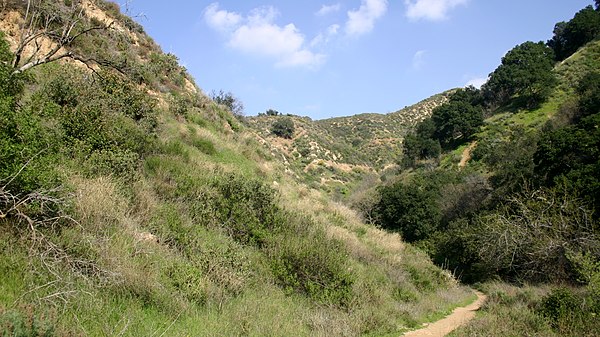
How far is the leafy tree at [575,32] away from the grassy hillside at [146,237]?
62954 millimetres

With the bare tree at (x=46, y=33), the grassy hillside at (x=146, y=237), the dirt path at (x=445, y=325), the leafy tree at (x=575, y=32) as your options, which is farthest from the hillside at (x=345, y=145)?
the leafy tree at (x=575, y=32)

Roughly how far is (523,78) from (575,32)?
19.7 metres

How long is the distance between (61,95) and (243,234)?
20.3 ft

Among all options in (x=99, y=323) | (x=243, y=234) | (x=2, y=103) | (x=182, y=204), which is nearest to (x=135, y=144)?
(x=182, y=204)

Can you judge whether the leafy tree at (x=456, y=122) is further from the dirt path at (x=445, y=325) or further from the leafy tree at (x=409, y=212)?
the dirt path at (x=445, y=325)

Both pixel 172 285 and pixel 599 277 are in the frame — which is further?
pixel 599 277

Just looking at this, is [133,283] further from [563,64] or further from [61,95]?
[563,64]

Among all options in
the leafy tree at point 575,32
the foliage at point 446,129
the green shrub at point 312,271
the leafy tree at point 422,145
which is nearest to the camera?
the green shrub at point 312,271

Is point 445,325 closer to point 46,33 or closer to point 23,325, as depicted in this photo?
point 23,325

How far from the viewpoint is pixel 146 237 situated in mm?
7023

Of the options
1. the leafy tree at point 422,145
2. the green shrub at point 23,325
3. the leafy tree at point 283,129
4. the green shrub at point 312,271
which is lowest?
the green shrub at point 312,271

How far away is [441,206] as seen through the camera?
41.6 m

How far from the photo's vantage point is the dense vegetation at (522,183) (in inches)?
699

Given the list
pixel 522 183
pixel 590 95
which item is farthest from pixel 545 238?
pixel 590 95
